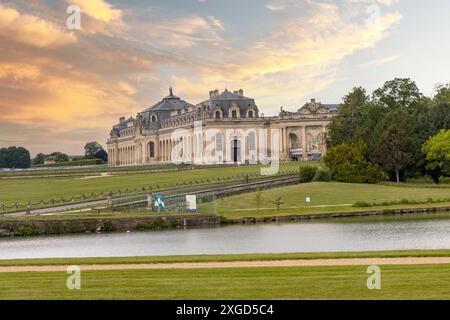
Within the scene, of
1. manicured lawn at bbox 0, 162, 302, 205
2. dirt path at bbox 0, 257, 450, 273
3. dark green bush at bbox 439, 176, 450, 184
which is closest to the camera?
dirt path at bbox 0, 257, 450, 273

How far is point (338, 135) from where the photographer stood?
98688mm

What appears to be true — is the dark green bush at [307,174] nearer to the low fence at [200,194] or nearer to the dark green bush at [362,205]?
the low fence at [200,194]

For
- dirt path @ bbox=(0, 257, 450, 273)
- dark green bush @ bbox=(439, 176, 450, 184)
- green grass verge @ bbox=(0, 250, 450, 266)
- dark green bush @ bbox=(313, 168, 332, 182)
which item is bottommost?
dirt path @ bbox=(0, 257, 450, 273)

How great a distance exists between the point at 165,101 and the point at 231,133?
33351 millimetres

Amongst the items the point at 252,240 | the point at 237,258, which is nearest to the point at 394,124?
the point at 252,240

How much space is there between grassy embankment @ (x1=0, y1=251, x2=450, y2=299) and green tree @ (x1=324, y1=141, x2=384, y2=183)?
208 ft

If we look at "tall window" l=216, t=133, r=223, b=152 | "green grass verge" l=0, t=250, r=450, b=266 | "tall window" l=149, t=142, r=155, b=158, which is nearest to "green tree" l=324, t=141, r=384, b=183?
"green grass verge" l=0, t=250, r=450, b=266

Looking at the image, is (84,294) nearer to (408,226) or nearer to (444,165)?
(408,226)

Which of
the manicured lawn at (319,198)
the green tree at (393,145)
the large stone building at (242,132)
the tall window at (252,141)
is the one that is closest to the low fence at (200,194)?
the manicured lawn at (319,198)

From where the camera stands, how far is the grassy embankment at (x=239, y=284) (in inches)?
662

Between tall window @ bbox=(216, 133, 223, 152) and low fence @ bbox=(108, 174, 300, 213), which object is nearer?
low fence @ bbox=(108, 174, 300, 213)

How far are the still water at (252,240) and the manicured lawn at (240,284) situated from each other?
10056mm

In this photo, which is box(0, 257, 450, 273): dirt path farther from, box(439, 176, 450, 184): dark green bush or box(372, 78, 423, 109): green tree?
box(372, 78, 423, 109): green tree

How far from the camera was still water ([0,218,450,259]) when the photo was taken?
32.3 m
